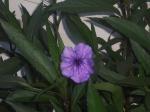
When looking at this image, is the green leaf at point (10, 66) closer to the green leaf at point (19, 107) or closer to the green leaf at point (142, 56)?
the green leaf at point (19, 107)

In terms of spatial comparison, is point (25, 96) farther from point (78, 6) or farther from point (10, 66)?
point (78, 6)

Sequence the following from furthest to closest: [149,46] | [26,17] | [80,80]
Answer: [26,17] → [149,46] → [80,80]

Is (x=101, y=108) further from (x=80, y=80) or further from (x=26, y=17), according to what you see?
(x=26, y=17)

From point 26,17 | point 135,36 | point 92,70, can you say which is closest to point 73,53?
point 92,70

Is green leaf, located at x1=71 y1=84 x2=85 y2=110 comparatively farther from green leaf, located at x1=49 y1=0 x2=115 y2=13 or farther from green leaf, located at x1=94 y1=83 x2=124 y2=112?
green leaf, located at x1=49 y1=0 x2=115 y2=13

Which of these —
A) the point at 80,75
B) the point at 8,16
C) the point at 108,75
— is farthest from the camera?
the point at 8,16

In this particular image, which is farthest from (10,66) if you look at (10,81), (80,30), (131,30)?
(131,30)

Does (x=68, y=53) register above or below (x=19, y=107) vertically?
above

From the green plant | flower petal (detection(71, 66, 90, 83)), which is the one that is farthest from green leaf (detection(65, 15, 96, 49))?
flower petal (detection(71, 66, 90, 83))
